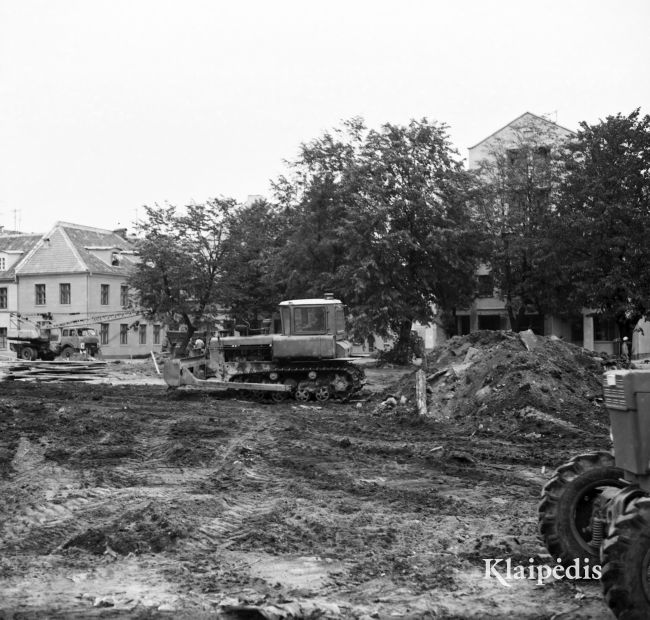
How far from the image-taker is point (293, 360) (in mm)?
23562

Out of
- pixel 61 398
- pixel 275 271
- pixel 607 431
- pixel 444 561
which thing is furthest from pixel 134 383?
pixel 444 561

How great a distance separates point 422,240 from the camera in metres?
38.1

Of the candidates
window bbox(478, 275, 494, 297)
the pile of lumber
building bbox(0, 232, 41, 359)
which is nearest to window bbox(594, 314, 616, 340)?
window bbox(478, 275, 494, 297)

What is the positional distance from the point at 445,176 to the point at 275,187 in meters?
10.4

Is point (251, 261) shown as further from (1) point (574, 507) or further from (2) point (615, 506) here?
(2) point (615, 506)

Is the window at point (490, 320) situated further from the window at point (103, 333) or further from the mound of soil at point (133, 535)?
the mound of soil at point (133, 535)

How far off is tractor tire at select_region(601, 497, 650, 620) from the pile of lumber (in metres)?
29.5

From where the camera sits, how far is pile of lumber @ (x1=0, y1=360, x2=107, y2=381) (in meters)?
32.7

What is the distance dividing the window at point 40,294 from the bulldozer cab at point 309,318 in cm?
4162

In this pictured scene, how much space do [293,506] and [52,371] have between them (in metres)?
27.3

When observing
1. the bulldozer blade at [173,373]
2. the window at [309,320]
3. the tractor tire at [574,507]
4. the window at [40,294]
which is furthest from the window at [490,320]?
the tractor tire at [574,507]

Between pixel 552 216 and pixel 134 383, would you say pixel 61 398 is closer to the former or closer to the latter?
pixel 134 383

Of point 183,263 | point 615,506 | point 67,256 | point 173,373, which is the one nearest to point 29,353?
point 183,263

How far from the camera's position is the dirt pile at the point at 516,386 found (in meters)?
16.9
